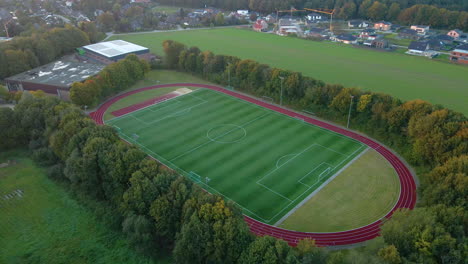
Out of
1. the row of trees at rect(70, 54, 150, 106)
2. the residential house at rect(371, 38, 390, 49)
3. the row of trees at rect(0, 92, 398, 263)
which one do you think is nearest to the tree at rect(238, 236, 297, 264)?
the row of trees at rect(0, 92, 398, 263)

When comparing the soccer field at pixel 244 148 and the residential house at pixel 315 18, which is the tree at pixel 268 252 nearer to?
the soccer field at pixel 244 148

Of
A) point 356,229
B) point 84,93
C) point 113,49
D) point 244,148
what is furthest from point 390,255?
point 113,49

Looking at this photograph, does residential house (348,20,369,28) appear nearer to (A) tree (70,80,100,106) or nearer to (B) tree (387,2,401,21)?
(B) tree (387,2,401,21)

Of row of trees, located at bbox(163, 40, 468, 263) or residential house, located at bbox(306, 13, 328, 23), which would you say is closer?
row of trees, located at bbox(163, 40, 468, 263)

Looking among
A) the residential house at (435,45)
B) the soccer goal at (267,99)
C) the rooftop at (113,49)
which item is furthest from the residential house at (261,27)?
the soccer goal at (267,99)

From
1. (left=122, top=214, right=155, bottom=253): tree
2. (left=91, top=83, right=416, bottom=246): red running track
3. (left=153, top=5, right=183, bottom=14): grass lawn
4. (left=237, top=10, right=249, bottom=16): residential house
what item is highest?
(left=153, top=5, right=183, bottom=14): grass lawn

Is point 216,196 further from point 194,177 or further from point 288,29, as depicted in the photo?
point 288,29

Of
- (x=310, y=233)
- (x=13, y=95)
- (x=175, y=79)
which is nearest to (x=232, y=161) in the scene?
(x=310, y=233)
